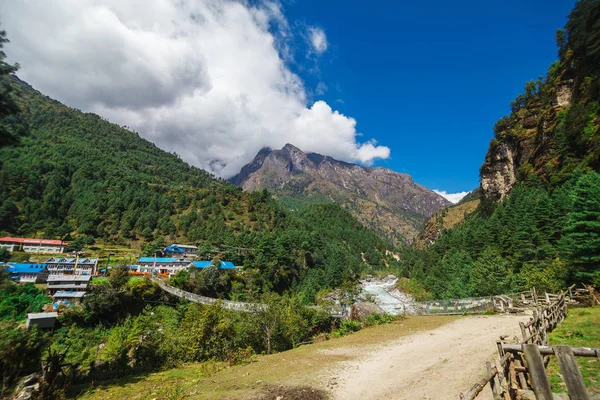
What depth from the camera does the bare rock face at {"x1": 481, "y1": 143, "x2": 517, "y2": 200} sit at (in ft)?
275

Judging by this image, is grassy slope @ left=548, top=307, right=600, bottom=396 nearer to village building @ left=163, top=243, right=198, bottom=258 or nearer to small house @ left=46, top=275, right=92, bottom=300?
small house @ left=46, top=275, right=92, bottom=300

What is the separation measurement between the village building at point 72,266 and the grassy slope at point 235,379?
6111cm

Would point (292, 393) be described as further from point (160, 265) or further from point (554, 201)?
point (160, 265)

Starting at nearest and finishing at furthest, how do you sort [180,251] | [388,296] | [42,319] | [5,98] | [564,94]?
[5,98] < [42,319] < [564,94] < [388,296] < [180,251]

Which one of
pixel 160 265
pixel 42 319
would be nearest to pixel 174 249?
pixel 160 265

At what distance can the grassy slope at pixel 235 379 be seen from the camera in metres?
12.5

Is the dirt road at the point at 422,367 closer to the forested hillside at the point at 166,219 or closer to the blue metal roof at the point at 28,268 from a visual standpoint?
the forested hillside at the point at 166,219

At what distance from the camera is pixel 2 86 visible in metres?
9.89

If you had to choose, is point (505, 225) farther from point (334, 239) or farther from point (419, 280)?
point (334, 239)

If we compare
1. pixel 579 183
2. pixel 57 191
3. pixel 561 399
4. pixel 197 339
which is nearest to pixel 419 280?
pixel 579 183

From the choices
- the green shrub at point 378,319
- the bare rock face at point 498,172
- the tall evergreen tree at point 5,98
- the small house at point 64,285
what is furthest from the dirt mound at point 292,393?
the bare rock face at point 498,172

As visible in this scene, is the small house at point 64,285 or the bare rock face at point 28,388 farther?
the small house at point 64,285

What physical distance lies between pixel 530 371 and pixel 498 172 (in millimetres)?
102937

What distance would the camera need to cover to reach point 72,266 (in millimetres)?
66188
